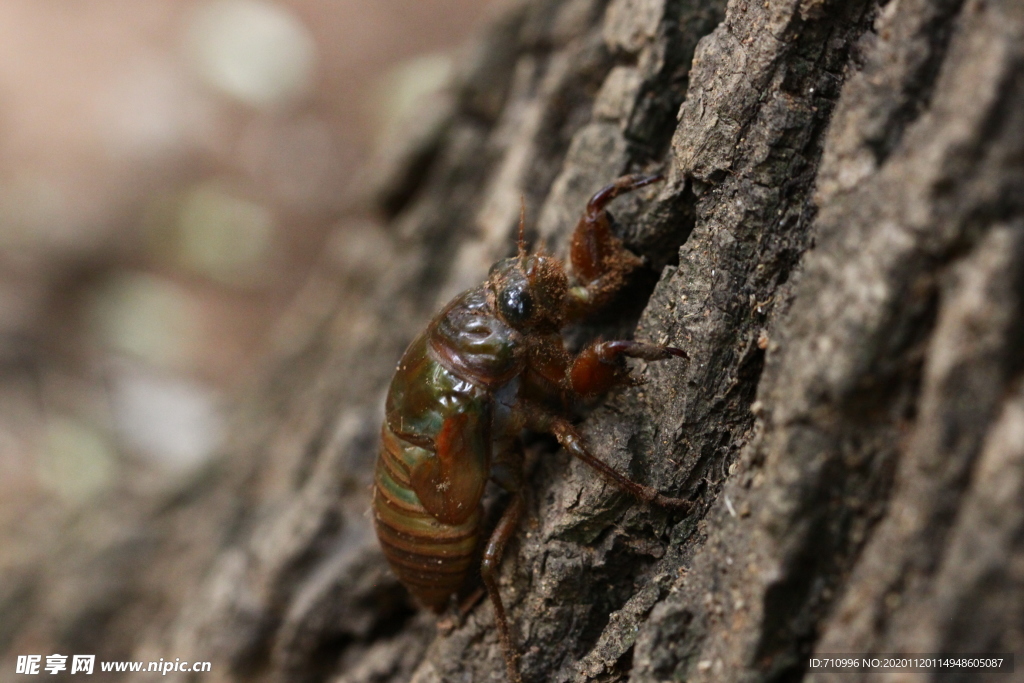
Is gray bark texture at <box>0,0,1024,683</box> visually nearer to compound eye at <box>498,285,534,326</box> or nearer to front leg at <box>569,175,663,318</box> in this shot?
front leg at <box>569,175,663,318</box>

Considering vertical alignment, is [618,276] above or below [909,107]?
above

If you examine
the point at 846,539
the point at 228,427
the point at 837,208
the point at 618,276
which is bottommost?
the point at 846,539

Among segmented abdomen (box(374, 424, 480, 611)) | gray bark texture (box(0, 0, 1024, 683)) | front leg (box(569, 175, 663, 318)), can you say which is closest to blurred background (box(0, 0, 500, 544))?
gray bark texture (box(0, 0, 1024, 683))

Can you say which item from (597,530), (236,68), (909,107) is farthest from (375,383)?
(236,68)

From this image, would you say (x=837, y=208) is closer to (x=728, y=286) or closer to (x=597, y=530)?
(x=728, y=286)

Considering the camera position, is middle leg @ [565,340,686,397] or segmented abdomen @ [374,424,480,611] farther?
segmented abdomen @ [374,424,480,611]

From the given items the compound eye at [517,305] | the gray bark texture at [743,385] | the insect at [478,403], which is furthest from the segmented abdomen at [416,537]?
the compound eye at [517,305]

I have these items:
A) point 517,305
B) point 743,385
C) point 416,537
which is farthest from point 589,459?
point 416,537
